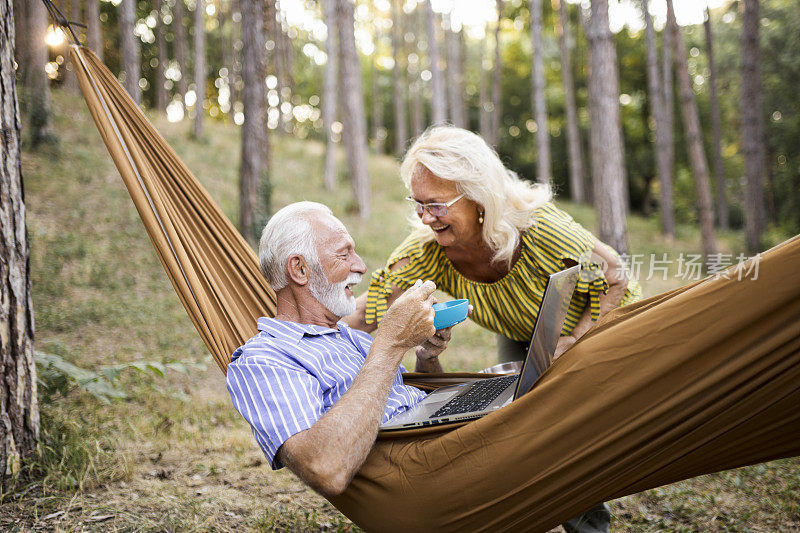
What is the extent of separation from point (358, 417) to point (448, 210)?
3.75ft

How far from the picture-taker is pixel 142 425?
327 centimetres

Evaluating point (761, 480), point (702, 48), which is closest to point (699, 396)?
point (761, 480)

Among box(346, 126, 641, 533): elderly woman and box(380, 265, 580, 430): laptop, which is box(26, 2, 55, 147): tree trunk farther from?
box(380, 265, 580, 430): laptop

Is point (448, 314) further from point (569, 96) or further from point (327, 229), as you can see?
point (569, 96)

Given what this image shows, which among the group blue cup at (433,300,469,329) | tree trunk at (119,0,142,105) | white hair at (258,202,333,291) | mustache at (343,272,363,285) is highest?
tree trunk at (119,0,142,105)

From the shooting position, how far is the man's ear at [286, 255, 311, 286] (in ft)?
6.54

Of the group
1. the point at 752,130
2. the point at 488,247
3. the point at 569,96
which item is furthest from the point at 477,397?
the point at 569,96

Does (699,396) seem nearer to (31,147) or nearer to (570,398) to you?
(570,398)

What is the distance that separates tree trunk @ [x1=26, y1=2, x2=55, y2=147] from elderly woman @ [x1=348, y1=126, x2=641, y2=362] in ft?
26.1

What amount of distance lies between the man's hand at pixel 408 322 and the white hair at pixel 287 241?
417mm

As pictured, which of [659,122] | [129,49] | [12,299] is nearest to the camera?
[12,299]

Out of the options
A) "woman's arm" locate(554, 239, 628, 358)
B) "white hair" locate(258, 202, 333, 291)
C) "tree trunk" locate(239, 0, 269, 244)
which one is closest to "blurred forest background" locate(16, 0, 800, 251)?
"tree trunk" locate(239, 0, 269, 244)

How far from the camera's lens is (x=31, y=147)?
333 inches

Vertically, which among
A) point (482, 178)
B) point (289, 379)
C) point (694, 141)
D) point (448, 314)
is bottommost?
point (289, 379)
